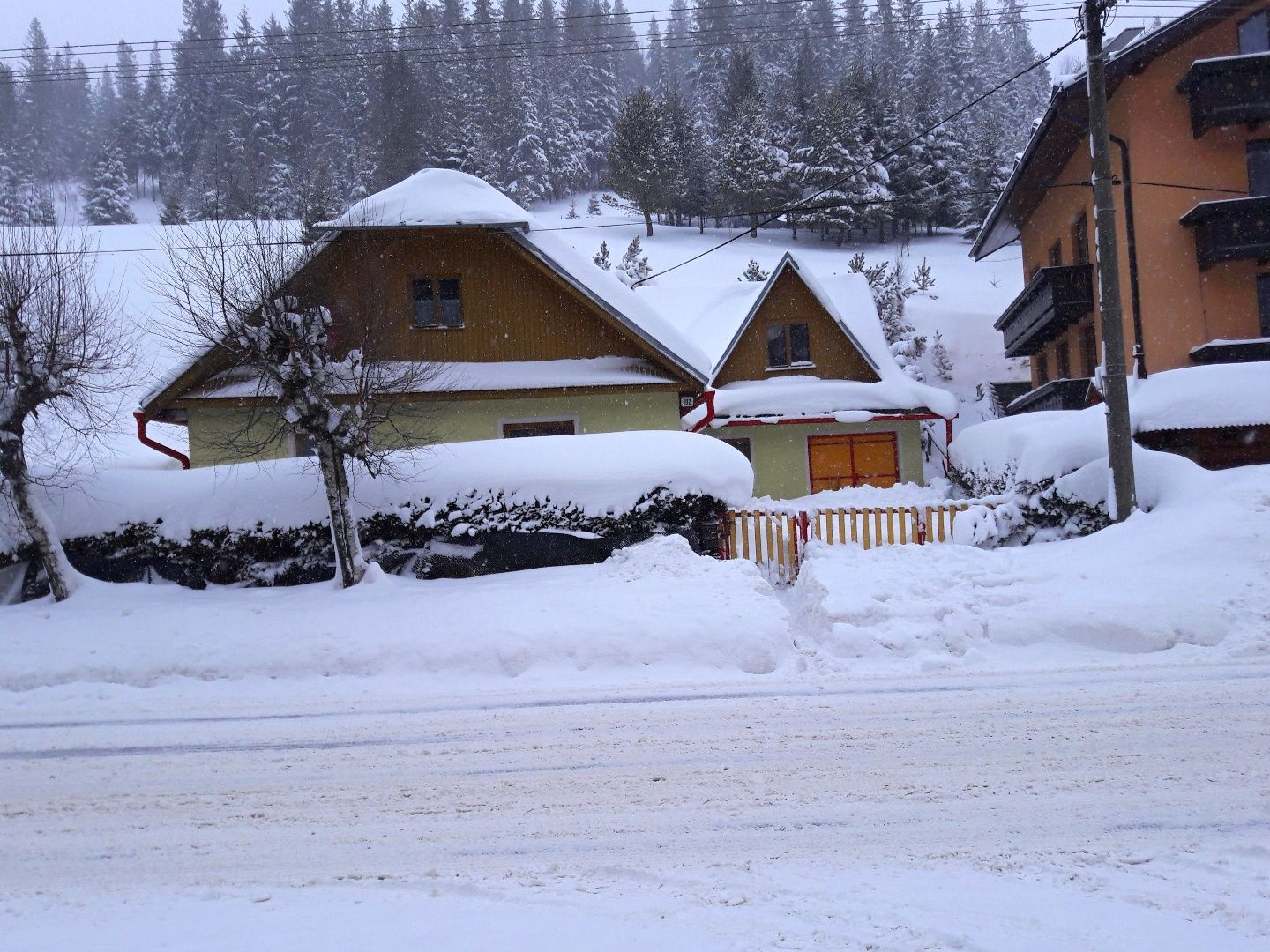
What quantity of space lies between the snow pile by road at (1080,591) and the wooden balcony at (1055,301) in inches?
496

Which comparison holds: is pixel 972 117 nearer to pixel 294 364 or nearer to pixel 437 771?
pixel 294 364

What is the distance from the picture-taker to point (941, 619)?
341 inches

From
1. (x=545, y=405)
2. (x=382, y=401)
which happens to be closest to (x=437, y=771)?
(x=382, y=401)

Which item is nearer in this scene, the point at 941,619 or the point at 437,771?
the point at 437,771

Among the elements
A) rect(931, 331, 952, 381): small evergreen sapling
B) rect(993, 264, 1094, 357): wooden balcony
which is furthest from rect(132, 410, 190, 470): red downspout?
rect(931, 331, 952, 381): small evergreen sapling

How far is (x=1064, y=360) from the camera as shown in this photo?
26.8 m

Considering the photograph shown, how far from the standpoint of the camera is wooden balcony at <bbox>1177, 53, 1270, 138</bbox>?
18.4m

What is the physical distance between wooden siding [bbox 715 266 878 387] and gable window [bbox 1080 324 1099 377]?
5.72 meters

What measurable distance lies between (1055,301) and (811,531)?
45.5 ft

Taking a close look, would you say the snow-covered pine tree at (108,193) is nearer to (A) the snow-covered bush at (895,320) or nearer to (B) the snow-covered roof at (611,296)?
(A) the snow-covered bush at (895,320)

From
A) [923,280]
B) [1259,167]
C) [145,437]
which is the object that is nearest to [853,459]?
[1259,167]

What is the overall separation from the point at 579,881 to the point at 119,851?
2.57m

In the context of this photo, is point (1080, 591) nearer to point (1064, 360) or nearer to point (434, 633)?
point (434, 633)

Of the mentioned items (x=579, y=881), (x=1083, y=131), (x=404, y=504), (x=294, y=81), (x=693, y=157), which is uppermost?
(x=294, y=81)
